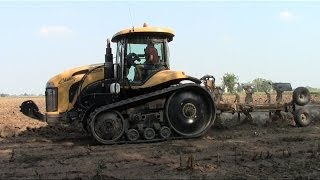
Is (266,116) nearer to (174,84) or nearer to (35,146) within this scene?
(174,84)

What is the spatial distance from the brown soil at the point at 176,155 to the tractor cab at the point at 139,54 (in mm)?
1858

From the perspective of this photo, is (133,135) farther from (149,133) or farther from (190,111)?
(190,111)

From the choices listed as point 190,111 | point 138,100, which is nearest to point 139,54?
point 138,100

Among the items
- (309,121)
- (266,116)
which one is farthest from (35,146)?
(309,121)

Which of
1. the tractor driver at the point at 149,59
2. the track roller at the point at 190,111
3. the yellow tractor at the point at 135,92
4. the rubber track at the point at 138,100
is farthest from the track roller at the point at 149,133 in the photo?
the tractor driver at the point at 149,59

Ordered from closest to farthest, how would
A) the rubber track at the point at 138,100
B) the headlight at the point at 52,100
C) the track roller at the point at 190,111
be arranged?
1. the rubber track at the point at 138,100
2. the headlight at the point at 52,100
3. the track roller at the point at 190,111

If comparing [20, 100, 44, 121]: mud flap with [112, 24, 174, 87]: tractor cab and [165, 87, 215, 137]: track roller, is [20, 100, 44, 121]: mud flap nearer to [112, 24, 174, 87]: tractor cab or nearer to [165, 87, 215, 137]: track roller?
[112, 24, 174, 87]: tractor cab

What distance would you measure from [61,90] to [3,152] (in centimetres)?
222

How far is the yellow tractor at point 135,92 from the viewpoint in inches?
469

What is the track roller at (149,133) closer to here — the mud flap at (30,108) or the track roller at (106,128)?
the track roller at (106,128)

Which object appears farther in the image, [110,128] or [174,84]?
[174,84]

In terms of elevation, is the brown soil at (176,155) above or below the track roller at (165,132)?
below

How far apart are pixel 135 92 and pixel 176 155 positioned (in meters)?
2.97

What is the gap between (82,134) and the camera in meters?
14.0
